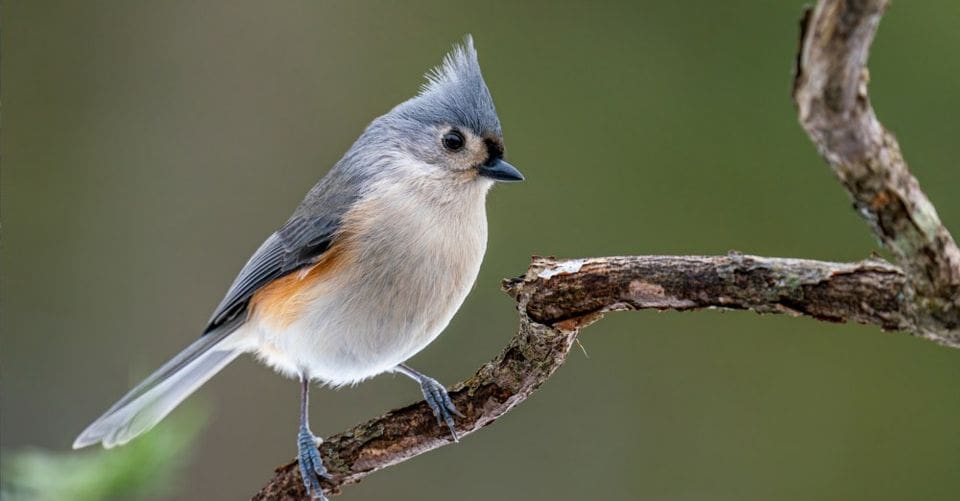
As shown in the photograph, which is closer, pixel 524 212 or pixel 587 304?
pixel 587 304

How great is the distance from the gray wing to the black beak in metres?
0.29

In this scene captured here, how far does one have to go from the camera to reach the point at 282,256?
1771 millimetres

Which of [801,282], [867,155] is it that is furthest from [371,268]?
[867,155]

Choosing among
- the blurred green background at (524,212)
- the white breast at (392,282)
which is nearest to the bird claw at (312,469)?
the white breast at (392,282)

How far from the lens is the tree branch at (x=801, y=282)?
2.67 ft

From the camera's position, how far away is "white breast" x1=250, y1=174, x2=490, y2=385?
5.24 feet

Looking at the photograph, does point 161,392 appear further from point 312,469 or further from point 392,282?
point 392,282

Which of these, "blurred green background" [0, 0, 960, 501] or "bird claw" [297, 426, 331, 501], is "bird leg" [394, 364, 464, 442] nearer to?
"bird claw" [297, 426, 331, 501]

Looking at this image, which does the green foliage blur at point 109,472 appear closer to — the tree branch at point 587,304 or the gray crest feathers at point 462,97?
the tree branch at point 587,304

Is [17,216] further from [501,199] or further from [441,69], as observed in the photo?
[441,69]

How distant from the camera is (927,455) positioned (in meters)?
2.57

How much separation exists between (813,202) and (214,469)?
1.94m

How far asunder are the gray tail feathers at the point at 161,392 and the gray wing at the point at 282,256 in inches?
1.5

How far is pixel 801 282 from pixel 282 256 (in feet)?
3.37
